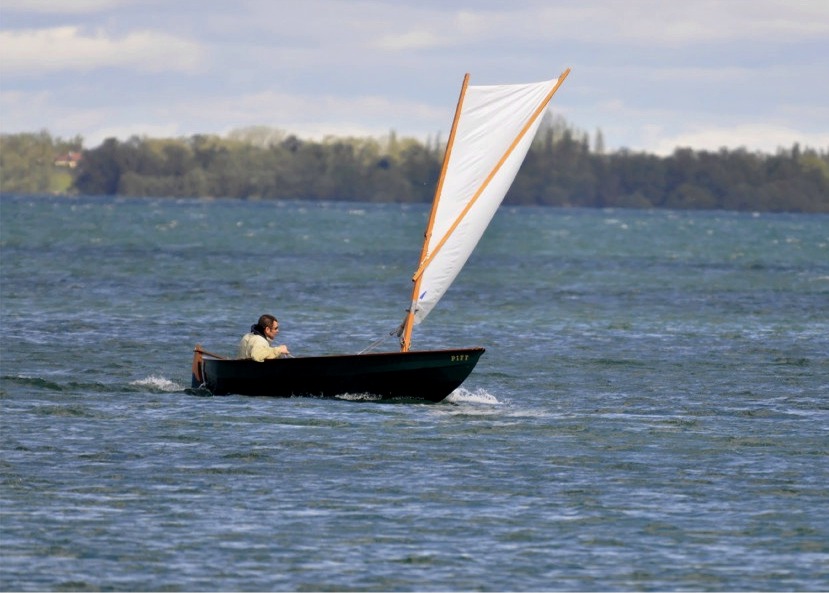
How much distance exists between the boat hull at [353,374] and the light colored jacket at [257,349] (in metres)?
0.15

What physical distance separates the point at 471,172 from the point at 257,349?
5.42 meters

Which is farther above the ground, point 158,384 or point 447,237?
point 447,237

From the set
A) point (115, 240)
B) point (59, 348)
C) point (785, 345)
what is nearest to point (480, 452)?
point (59, 348)

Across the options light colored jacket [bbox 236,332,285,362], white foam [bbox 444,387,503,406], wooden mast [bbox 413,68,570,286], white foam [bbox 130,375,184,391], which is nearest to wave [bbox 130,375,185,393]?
white foam [bbox 130,375,184,391]

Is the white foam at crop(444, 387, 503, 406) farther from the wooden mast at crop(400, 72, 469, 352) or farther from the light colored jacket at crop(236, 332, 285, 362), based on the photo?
the light colored jacket at crop(236, 332, 285, 362)

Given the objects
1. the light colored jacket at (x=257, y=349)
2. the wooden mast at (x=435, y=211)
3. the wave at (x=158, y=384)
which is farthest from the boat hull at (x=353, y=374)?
the wave at (x=158, y=384)

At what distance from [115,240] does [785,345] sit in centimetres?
8936

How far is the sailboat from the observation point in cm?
3162

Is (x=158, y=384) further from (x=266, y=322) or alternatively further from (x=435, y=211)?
(x=435, y=211)

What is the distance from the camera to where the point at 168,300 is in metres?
62.9

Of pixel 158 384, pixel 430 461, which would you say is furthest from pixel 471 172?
pixel 158 384

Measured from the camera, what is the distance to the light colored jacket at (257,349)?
3153cm

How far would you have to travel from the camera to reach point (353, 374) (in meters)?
31.7

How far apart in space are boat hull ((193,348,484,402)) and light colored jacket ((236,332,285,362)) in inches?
6.0
